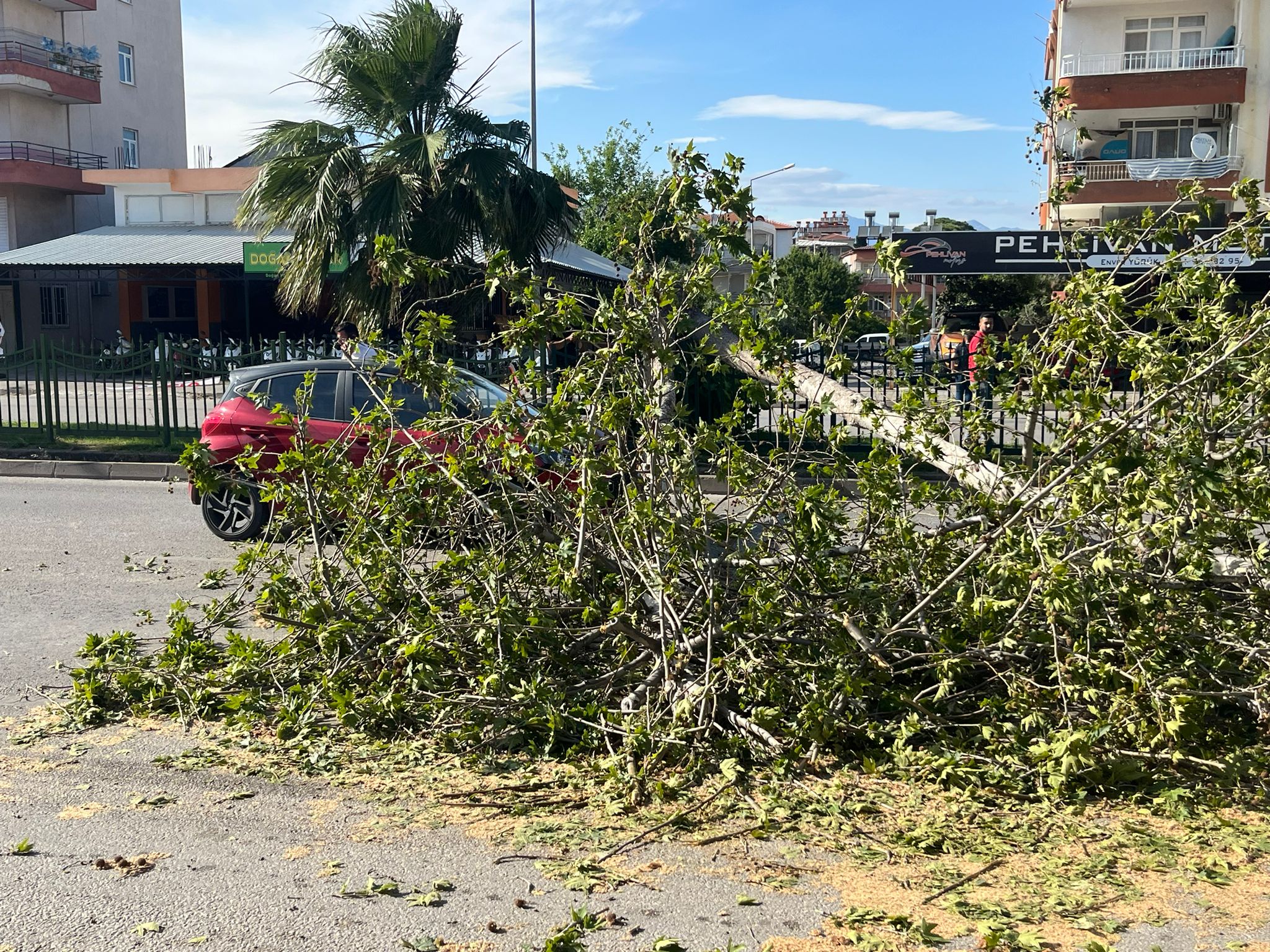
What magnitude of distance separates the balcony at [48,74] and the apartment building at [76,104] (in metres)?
0.04

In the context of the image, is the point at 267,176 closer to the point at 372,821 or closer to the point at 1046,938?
the point at 372,821

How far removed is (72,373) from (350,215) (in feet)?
13.9

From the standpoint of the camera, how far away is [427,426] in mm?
5762

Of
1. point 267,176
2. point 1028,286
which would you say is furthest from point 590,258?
point 267,176

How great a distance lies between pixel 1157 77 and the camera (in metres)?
32.9

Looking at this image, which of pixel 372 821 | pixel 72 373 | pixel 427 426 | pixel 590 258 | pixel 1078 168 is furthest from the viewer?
pixel 590 258

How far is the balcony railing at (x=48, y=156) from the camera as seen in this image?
3700 cm

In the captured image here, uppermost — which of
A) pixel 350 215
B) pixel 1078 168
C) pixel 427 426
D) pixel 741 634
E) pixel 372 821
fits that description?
pixel 1078 168

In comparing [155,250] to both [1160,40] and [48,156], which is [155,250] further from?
[1160,40]

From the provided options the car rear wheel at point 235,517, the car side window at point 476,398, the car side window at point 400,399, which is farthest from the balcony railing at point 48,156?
the car side window at point 476,398

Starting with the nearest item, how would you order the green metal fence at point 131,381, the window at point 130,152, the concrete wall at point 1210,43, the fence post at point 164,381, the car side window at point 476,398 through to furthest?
the car side window at point 476,398
the green metal fence at point 131,381
the fence post at point 164,381
the concrete wall at point 1210,43
the window at point 130,152

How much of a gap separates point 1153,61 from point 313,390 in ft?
104

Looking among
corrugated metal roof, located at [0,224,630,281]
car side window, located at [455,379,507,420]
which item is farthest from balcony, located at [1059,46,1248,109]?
car side window, located at [455,379,507,420]

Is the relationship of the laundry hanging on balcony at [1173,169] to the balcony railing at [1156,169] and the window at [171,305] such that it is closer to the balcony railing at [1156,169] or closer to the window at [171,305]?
the balcony railing at [1156,169]
